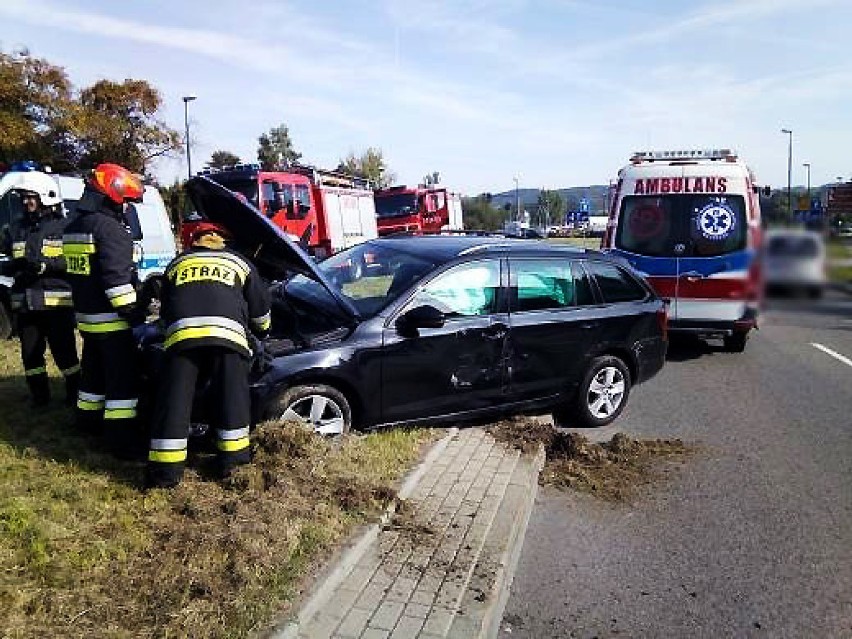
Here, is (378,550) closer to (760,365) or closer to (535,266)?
(535,266)

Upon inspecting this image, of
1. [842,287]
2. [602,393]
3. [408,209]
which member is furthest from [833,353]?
[408,209]

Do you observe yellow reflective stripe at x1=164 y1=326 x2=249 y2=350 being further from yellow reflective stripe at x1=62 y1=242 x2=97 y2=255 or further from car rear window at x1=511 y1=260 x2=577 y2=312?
car rear window at x1=511 y1=260 x2=577 y2=312

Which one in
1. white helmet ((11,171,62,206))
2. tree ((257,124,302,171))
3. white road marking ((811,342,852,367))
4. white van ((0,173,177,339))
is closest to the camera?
white helmet ((11,171,62,206))

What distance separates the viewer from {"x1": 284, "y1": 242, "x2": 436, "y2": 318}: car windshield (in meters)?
5.66

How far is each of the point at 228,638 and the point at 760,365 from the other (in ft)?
27.6

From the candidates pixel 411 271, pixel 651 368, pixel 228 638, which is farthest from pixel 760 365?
pixel 228 638

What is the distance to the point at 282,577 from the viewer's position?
10.9ft

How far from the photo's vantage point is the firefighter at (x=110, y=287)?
459 cm

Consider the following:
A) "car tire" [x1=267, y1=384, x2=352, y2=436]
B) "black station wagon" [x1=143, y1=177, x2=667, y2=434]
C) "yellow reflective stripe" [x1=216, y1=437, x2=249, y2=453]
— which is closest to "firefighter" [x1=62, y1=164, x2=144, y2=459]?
"black station wagon" [x1=143, y1=177, x2=667, y2=434]

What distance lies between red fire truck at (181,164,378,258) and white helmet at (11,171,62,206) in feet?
24.5

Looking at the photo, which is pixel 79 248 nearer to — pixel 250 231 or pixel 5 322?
pixel 250 231

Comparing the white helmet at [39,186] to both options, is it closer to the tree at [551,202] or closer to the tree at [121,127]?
the tree at [551,202]

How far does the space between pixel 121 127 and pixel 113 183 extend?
26767 mm

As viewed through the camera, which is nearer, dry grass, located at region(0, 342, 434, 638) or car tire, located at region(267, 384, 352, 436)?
dry grass, located at region(0, 342, 434, 638)
